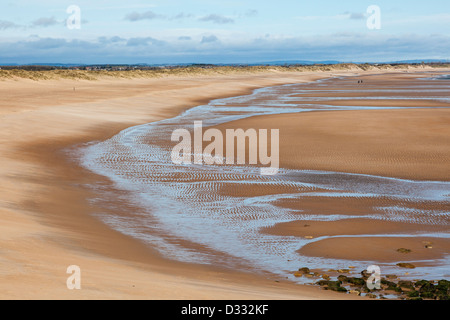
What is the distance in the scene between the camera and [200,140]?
74.9 feet

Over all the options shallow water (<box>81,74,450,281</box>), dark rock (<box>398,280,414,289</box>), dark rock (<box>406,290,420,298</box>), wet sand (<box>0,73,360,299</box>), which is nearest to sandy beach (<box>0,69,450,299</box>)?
wet sand (<box>0,73,360,299</box>)

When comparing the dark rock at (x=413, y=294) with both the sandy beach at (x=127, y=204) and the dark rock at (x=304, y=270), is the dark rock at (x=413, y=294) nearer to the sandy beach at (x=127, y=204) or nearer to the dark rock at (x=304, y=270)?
the sandy beach at (x=127, y=204)

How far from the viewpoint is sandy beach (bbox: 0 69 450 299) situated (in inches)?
267

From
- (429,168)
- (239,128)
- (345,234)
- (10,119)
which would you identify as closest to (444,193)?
(429,168)

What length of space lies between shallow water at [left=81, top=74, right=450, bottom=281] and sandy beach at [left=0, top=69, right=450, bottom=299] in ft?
1.35

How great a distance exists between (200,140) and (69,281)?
54.2ft

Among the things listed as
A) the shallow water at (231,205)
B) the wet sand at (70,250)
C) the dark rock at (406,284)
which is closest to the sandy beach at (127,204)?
the wet sand at (70,250)

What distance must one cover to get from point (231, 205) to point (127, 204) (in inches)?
89.7

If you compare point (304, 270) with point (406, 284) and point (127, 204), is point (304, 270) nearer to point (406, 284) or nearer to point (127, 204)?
point (406, 284)

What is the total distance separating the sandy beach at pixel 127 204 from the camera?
22.3 ft

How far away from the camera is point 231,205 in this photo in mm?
12945

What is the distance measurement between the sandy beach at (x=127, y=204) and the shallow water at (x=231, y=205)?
1.35 ft

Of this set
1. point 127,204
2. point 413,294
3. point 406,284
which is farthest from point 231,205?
point 413,294
